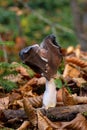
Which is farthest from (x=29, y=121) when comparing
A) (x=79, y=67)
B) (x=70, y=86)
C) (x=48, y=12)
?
(x=48, y=12)

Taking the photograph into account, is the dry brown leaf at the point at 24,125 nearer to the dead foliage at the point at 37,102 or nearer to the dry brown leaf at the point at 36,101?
the dead foliage at the point at 37,102

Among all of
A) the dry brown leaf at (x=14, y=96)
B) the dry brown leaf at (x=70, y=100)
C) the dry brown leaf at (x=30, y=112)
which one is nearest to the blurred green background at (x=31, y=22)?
the dry brown leaf at (x=14, y=96)

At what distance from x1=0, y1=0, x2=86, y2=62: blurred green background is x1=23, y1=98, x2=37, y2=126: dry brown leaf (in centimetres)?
575

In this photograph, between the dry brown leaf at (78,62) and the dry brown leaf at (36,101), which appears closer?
the dry brown leaf at (36,101)

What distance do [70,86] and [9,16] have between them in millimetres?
7700

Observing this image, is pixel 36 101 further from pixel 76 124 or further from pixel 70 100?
pixel 76 124

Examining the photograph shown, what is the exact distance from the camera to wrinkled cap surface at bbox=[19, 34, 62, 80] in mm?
2922

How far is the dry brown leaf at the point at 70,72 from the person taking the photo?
13.3ft

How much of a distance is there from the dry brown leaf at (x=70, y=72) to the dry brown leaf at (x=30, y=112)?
3.43 ft

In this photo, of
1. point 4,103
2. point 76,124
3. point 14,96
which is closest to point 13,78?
point 14,96

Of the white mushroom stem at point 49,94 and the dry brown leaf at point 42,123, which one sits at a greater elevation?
the white mushroom stem at point 49,94

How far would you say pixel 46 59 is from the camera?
2986 millimetres

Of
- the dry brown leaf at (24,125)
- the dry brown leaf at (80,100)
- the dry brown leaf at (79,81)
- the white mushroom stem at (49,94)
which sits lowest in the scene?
the dry brown leaf at (24,125)

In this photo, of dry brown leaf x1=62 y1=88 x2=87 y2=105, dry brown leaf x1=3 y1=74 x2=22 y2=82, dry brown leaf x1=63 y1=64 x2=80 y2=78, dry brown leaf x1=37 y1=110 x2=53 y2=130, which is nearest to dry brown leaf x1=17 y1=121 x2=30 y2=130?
dry brown leaf x1=37 y1=110 x2=53 y2=130
